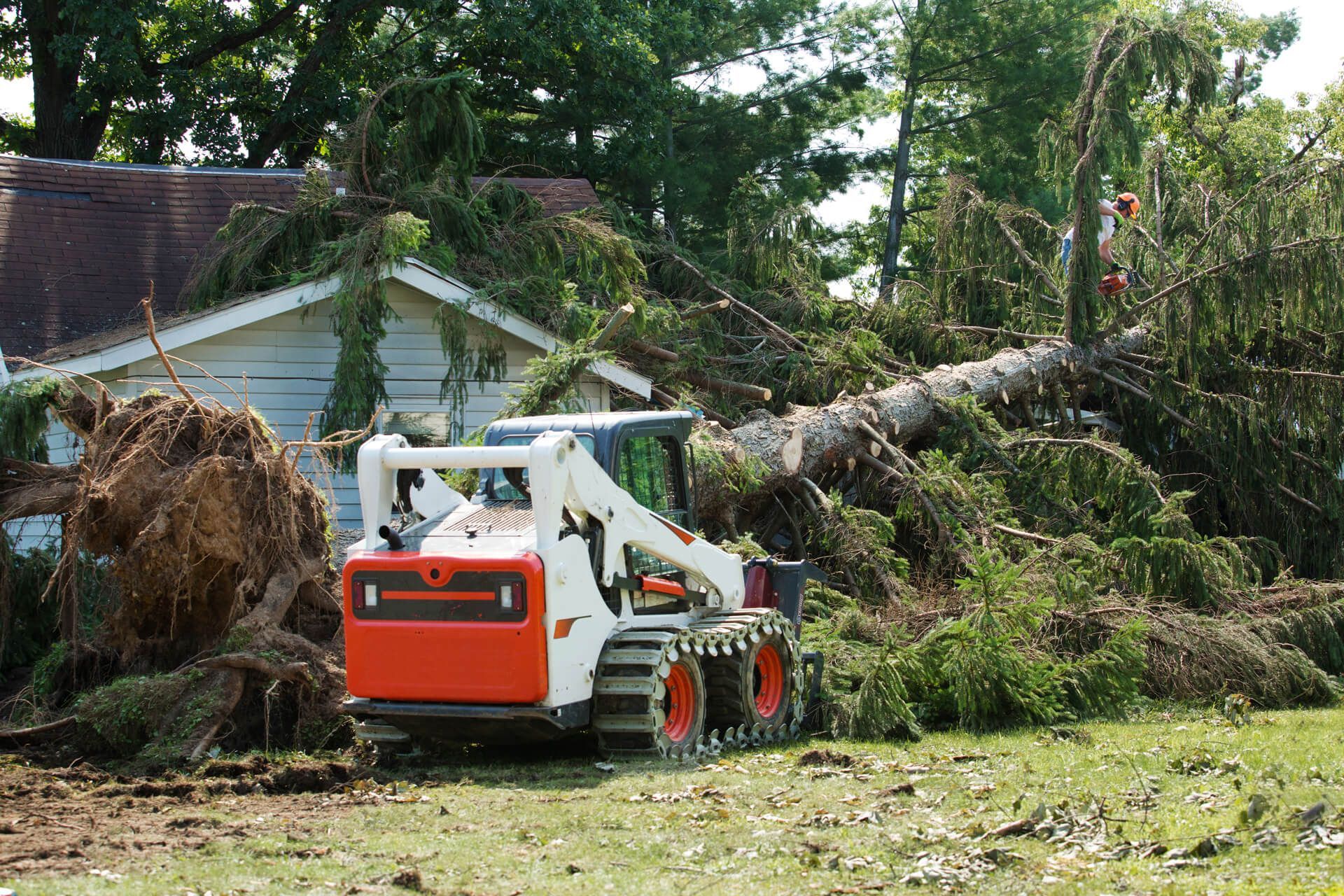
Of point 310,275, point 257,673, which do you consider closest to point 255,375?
point 310,275

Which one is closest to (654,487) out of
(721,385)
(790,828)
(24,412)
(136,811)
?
(790,828)

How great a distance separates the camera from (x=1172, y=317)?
44.5ft

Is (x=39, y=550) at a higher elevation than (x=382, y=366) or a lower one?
lower

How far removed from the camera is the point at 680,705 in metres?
8.22

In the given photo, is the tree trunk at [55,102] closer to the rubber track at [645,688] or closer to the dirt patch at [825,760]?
the rubber track at [645,688]

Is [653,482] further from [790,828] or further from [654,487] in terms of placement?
[790,828]

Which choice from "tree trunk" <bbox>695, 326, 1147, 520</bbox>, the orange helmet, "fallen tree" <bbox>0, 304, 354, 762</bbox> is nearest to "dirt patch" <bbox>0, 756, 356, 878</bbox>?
"fallen tree" <bbox>0, 304, 354, 762</bbox>

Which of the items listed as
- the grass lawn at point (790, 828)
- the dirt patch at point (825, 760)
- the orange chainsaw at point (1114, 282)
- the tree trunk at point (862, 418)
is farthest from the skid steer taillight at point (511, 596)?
the orange chainsaw at point (1114, 282)

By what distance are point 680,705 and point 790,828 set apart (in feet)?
7.81

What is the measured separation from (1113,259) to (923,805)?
375 inches

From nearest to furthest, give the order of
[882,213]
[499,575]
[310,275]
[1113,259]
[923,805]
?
[923,805]
[499,575]
[310,275]
[1113,259]
[882,213]

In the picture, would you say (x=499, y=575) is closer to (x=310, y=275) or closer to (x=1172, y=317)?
(x=310, y=275)

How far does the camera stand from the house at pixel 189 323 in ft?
42.1

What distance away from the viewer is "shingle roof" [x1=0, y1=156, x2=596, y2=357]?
1434 centimetres
